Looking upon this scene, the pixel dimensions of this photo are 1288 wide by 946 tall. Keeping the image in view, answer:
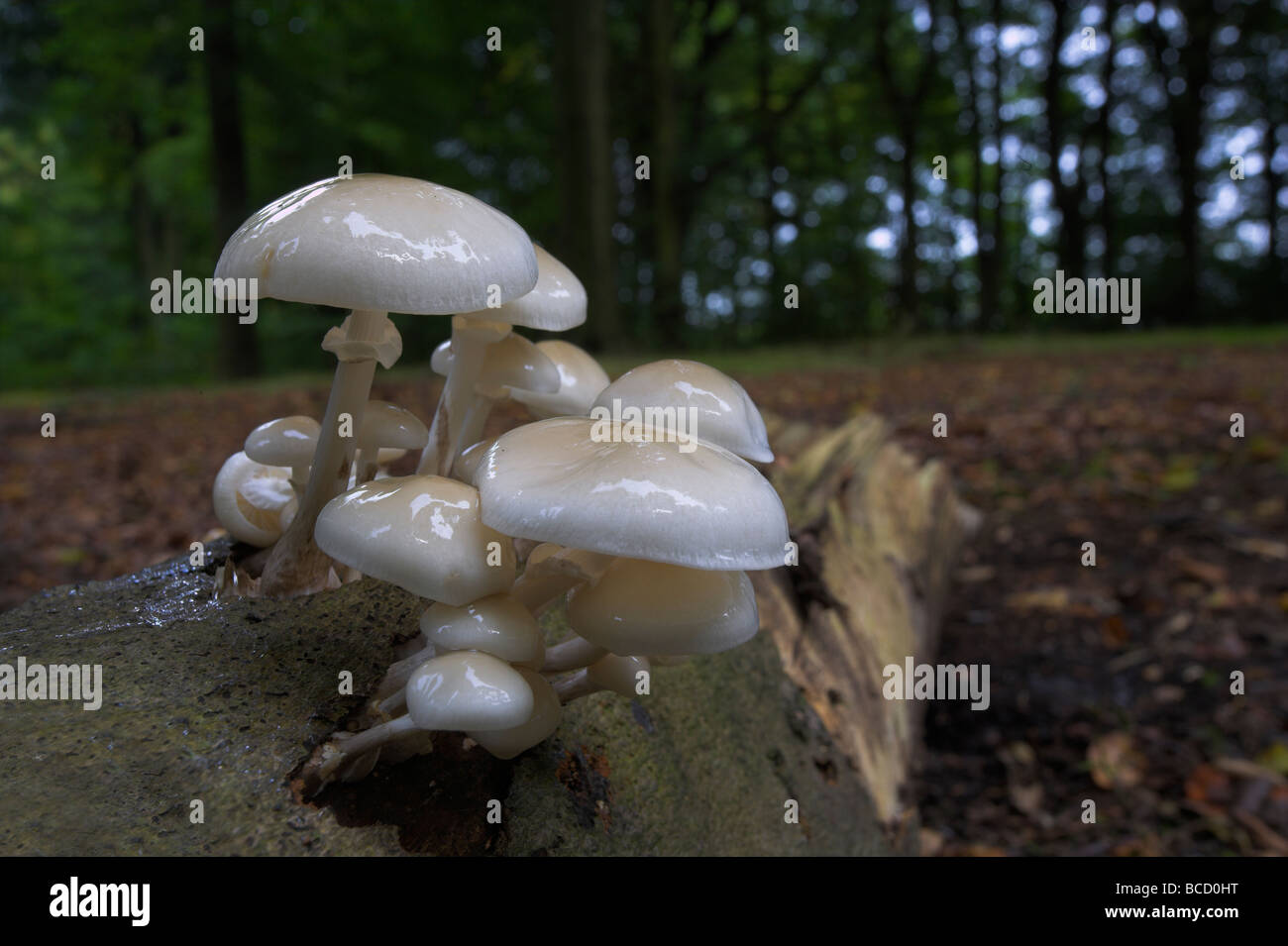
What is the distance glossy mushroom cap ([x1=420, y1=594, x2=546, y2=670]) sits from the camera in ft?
3.80

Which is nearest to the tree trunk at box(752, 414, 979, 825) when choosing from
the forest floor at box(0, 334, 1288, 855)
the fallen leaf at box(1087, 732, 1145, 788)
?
the forest floor at box(0, 334, 1288, 855)

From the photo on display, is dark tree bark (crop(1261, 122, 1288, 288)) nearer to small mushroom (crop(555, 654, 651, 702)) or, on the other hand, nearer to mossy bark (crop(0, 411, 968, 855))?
mossy bark (crop(0, 411, 968, 855))

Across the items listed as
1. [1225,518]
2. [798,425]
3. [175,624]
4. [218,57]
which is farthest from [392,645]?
[218,57]

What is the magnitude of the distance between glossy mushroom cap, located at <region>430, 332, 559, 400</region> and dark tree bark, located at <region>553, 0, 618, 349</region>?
21.9 ft

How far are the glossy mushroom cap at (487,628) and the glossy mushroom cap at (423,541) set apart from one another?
1.0 inches

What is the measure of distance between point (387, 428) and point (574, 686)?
603 millimetres

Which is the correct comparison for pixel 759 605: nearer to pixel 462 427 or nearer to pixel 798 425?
pixel 462 427

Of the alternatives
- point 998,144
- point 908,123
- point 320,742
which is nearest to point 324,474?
point 320,742

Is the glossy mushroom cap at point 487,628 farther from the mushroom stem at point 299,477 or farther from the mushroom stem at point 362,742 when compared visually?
the mushroom stem at point 299,477

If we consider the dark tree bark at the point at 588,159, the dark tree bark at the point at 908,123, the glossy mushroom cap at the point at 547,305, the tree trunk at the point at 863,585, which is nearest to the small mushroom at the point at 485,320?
the glossy mushroom cap at the point at 547,305

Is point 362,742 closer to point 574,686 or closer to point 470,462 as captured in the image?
point 574,686

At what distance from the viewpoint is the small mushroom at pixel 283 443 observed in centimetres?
159

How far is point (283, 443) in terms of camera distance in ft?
5.22

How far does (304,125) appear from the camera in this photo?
12.3m
